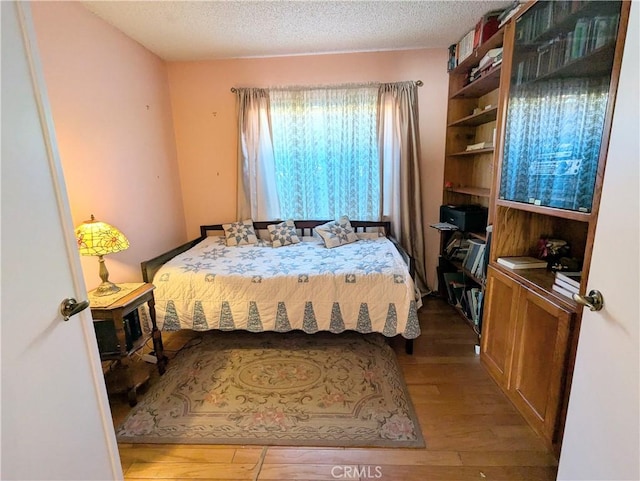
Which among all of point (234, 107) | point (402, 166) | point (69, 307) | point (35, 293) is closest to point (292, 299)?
point (69, 307)

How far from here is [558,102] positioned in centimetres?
148

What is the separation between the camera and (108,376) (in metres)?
1.96

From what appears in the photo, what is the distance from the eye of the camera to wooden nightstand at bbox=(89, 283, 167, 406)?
175 centimetres

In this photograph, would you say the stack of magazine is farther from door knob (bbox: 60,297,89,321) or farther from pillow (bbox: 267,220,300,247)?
pillow (bbox: 267,220,300,247)

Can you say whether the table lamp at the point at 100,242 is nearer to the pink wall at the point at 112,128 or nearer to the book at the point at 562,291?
the pink wall at the point at 112,128

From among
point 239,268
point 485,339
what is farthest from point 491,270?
point 239,268

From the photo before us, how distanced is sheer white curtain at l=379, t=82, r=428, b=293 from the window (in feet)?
0.32

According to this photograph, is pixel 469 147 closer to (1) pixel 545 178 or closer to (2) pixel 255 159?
(1) pixel 545 178

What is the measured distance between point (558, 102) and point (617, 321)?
1098 millimetres

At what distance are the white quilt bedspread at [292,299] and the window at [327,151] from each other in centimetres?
114

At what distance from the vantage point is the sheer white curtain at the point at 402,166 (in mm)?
3070

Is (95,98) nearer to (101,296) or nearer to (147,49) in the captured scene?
(147,49)

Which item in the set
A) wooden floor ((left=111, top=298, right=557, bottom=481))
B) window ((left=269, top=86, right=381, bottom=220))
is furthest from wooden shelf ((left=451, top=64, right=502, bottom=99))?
wooden floor ((left=111, top=298, right=557, bottom=481))

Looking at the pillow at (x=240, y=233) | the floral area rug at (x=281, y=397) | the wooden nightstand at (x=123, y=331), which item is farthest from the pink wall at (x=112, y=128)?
the floral area rug at (x=281, y=397)
